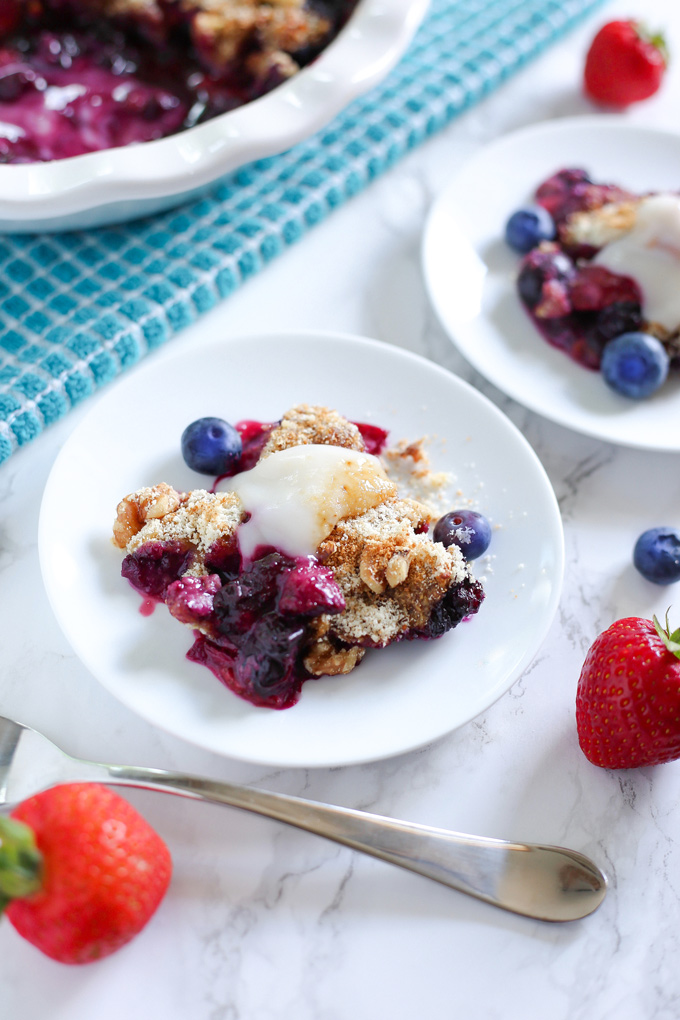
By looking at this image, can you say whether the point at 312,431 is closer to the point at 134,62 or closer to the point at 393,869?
the point at 393,869

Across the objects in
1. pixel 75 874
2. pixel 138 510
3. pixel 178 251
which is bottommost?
pixel 75 874

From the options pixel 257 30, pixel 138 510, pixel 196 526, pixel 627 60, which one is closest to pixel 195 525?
pixel 196 526

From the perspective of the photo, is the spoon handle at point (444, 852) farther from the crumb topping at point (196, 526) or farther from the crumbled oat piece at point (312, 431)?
the crumbled oat piece at point (312, 431)

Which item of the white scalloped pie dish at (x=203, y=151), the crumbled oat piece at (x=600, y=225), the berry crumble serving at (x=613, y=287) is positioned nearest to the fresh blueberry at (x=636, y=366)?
the berry crumble serving at (x=613, y=287)

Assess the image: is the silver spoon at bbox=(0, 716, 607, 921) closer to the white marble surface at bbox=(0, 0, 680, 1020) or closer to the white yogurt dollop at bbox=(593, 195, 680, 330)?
the white marble surface at bbox=(0, 0, 680, 1020)

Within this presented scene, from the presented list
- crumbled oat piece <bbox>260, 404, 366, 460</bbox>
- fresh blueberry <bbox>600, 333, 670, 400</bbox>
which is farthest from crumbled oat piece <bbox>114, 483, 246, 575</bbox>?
fresh blueberry <bbox>600, 333, 670, 400</bbox>

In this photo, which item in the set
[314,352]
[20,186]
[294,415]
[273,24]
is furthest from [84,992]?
[273,24]

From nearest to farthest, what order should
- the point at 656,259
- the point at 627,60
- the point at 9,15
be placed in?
the point at 656,259 < the point at 9,15 < the point at 627,60
